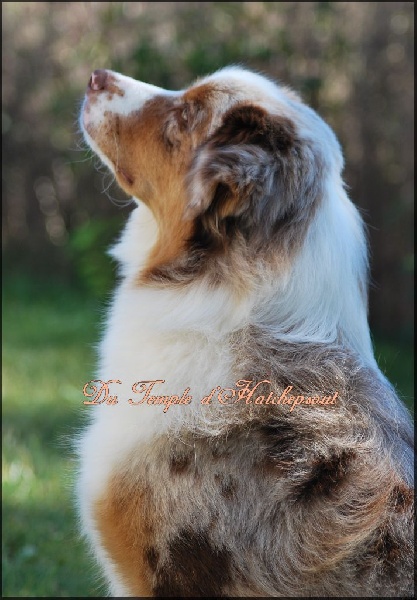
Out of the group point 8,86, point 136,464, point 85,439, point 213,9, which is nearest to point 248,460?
point 136,464

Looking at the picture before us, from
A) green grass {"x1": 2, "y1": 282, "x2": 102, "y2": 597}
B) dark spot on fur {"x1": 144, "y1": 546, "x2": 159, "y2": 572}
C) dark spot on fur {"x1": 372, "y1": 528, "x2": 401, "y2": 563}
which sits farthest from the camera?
green grass {"x1": 2, "y1": 282, "x2": 102, "y2": 597}

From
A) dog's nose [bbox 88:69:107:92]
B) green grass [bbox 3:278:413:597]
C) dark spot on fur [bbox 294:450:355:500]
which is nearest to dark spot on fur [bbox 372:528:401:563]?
dark spot on fur [bbox 294:450:355:500]

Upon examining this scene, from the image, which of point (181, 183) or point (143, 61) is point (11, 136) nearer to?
point (143, 61)

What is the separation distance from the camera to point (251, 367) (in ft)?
9.25

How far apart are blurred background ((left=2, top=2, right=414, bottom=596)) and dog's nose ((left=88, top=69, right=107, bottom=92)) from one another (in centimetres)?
380

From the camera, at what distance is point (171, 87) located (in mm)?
9352

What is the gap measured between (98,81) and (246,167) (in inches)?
38.6

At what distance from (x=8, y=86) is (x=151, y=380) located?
9.88 meters

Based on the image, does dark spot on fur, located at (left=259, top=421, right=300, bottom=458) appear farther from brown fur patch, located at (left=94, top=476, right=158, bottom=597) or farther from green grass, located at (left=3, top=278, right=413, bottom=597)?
green grass, located at (left=3, top=278, right=413, bottom=597)

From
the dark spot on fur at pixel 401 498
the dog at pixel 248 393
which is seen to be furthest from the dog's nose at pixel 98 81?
the dark spot on fur at pixel 401 498

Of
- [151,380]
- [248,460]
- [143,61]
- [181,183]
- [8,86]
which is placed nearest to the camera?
[248,460]

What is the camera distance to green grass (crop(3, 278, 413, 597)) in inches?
166

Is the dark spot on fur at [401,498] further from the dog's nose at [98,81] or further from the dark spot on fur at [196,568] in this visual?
the dog's nose at [98,81]

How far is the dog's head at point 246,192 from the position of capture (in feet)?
9.42
